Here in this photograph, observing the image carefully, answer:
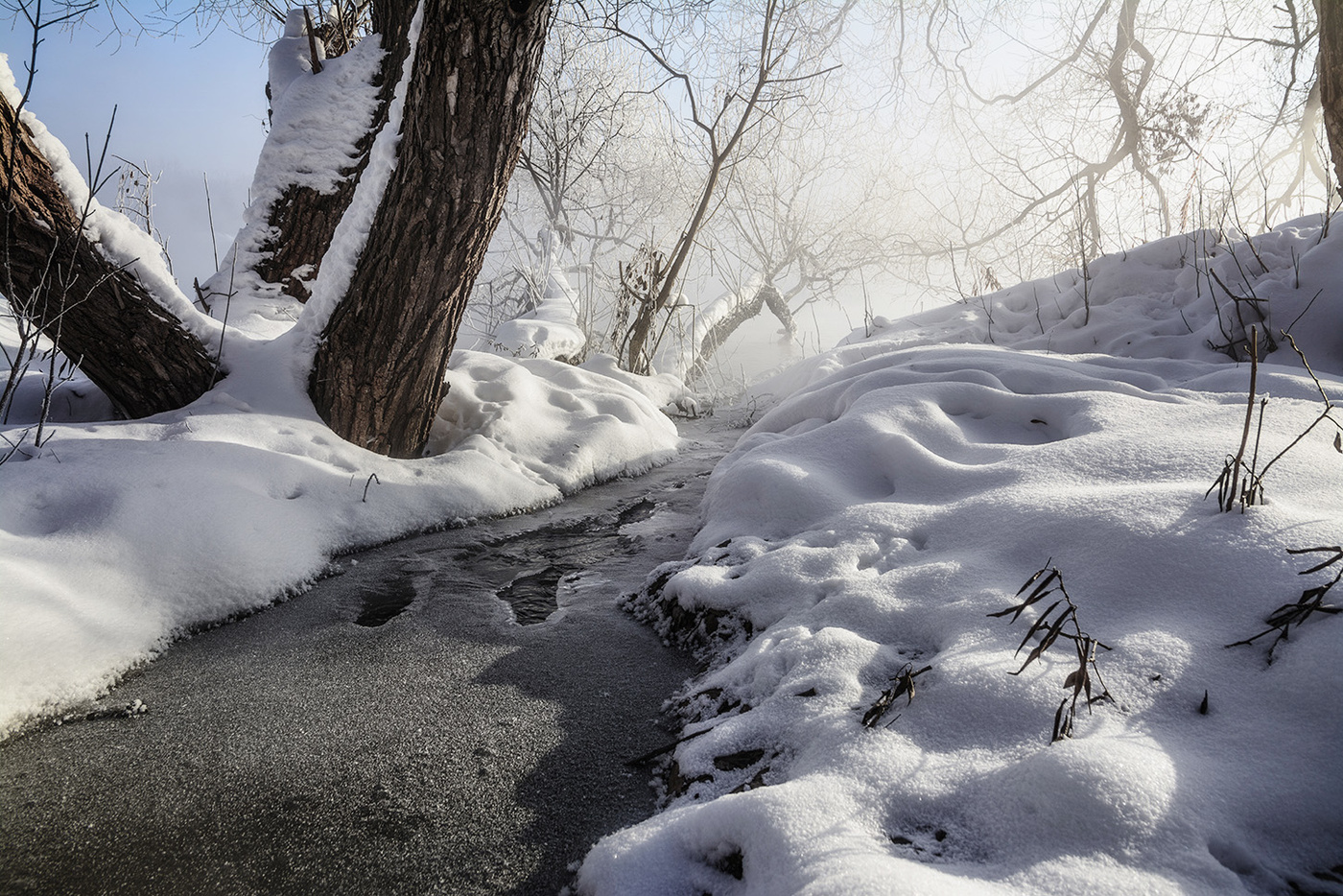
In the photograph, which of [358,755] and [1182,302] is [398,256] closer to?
[358,755]

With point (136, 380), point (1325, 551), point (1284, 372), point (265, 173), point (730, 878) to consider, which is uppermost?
point (265, 173)

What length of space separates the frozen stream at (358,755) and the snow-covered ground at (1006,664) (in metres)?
0.17

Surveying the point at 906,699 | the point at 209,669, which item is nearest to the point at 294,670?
the point at 209,669

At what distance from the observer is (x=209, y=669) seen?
57.6 inches

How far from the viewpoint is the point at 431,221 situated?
2.35 meters

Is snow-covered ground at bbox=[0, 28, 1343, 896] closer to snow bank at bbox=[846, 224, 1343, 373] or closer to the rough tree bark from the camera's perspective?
snow bank at bbox=[846, 224, 1343, 373]

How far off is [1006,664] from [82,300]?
2.65 metres

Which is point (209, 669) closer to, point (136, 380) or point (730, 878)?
point (730, 878)

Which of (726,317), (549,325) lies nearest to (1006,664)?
(549,325)

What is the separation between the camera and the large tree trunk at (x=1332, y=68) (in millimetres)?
2465

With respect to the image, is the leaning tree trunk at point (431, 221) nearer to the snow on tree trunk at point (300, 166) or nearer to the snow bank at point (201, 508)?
the snow bank at point (201, 508)

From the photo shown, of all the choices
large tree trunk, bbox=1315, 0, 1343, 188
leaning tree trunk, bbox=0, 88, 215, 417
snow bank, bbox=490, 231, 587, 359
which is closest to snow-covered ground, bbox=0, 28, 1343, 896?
leaning tree trunk, bbox=0, 88, 215, 417

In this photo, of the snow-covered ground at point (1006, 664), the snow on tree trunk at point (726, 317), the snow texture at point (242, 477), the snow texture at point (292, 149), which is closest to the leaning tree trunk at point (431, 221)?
the snow texture at point (242, 477)

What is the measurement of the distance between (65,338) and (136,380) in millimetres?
240
